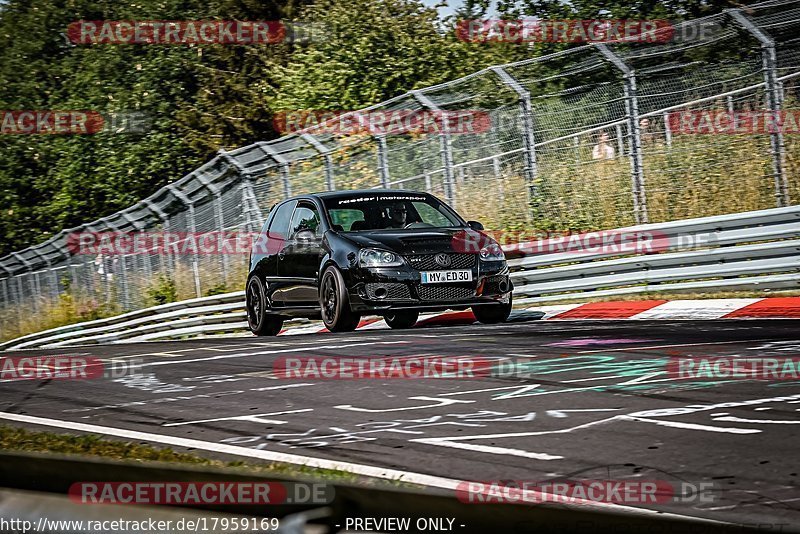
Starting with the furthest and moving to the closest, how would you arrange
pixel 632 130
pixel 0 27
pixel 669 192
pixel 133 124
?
pixel 0 27
pixel 133 124
pixel 669 192
pixel 632 130

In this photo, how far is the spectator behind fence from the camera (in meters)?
18.1

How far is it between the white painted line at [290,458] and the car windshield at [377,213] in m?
6.51

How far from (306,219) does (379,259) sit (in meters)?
2.01

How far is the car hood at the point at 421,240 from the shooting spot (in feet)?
41.1

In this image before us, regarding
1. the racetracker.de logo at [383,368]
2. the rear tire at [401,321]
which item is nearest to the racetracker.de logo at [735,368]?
the racetracker.de logo at [383,368]

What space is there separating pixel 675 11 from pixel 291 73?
470 inches

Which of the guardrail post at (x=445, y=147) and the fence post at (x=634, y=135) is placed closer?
the fence post at (x=634, y=135)

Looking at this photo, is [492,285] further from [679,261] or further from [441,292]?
[679,261]

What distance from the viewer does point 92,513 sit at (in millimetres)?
2473

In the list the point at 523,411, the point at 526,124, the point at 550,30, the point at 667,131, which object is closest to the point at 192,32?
the point at 550,30

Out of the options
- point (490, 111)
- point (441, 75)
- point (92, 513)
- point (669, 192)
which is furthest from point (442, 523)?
point (441, 75)

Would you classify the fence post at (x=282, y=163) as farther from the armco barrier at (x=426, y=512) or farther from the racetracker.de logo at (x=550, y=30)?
the armco barrier at (x=426, y=512)

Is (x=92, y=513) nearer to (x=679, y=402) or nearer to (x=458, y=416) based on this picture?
(x=458, y=416)

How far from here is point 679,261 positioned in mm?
13539
